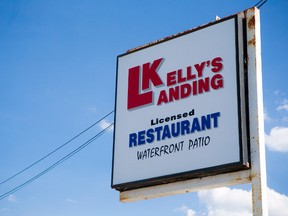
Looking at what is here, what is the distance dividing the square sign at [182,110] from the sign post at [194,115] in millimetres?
17

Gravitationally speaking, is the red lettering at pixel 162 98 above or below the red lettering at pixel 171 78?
below

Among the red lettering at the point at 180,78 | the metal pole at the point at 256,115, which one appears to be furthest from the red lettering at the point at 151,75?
the metal pole at the point at 256,115

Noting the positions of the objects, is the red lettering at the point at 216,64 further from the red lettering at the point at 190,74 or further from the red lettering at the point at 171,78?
the red lettering at the point at 171,78

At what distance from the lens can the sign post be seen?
9133 mm

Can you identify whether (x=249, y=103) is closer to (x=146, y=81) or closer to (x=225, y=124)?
(x=225, y=124)

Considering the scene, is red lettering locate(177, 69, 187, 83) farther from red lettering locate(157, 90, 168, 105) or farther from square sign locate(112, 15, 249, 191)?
red lettering locate(157, 90, 168, 105)

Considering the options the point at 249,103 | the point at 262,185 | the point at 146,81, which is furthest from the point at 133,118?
the point at 262,185

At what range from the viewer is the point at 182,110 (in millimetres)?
10062

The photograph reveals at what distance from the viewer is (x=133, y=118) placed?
10797 mm

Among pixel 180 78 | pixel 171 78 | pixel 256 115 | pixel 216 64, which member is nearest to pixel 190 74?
pixel 180 78

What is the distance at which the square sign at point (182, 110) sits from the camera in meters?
9.34

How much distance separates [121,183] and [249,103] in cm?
278

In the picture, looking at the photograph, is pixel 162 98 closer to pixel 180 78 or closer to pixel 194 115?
pixel 180 78

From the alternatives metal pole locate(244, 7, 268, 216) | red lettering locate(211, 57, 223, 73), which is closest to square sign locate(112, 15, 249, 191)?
red lettering locate(211, 57, 223, 73)
